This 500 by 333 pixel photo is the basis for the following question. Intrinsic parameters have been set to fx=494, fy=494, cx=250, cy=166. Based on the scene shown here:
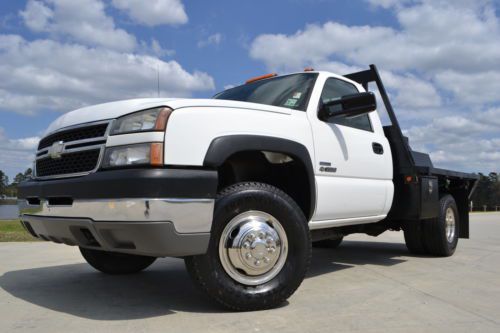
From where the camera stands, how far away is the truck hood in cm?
328

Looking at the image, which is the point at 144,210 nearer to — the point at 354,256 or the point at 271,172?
the point at 271,172

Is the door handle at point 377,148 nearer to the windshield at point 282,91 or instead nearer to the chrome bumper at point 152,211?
the windshield at point 282,91

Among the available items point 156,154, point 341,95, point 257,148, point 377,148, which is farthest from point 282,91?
point 156,154

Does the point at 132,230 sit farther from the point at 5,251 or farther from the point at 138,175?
the point at 5,251

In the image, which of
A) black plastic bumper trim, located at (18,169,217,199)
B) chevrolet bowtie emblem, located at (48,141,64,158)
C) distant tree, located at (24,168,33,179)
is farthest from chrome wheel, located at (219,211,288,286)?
distant tree, located at (24,168,33,179)

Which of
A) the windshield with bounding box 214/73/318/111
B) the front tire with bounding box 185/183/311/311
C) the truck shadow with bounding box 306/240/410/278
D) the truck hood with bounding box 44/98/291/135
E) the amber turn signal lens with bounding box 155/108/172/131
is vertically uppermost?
the windshield with bounding box 214/73/318/111

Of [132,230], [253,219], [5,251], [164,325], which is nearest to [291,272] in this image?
[253,219]

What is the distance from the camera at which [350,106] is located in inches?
165

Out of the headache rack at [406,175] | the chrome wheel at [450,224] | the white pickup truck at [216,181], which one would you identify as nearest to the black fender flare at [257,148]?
the white pickup truck at [216,181]

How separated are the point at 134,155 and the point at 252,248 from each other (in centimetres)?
103

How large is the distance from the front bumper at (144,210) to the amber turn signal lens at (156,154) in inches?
2.4

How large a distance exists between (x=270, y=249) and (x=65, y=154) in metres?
1.62

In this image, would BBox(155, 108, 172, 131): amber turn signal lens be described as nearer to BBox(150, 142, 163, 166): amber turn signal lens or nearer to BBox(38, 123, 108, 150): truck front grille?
BBox(150, 142, 163, 166): amber turn signal lens

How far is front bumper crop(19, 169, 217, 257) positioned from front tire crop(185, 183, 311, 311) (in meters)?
0.20
